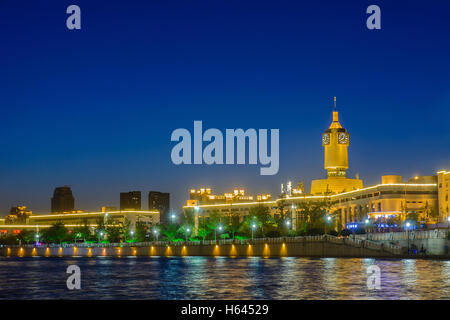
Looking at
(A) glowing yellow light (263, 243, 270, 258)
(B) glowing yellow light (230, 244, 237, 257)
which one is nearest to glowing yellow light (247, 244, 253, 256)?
(A) glowing yellow light (263, 243, 270, 258)

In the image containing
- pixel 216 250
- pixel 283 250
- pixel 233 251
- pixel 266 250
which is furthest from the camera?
pixel 216 250

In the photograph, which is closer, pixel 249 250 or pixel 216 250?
pixel 249 250

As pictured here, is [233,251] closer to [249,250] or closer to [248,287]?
[249,250]

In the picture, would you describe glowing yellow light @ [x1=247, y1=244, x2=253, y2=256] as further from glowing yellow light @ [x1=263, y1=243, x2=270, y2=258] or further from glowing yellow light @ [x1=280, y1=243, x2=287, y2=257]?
glowing yellow light @ [x1=280, y1=243, x2=287, y2=257]

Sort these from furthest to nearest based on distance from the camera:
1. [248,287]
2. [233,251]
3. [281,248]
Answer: [233,251] < [281,248] < [248,287]

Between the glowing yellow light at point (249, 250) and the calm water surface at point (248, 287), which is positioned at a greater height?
the calm water surface at point (248, 287)

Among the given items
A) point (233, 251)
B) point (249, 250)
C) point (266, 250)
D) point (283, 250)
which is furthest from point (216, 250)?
point (283, 250)

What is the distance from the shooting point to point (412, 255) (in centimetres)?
11650

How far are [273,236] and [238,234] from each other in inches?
1124

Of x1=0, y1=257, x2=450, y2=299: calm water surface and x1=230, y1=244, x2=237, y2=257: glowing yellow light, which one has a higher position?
x1=0, y1=257, x2=450, y2=299: calm water surface

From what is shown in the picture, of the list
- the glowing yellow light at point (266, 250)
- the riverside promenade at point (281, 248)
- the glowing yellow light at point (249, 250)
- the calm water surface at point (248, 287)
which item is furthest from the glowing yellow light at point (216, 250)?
the calm water surface at point (248, 287)

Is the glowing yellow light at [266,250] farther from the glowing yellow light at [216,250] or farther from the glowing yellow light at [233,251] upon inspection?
the glowing yellow light at [216,250]
